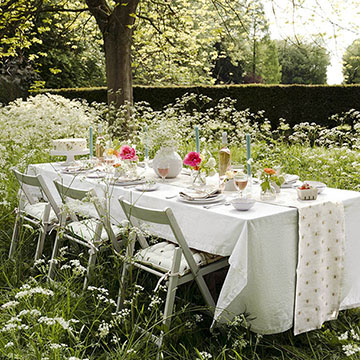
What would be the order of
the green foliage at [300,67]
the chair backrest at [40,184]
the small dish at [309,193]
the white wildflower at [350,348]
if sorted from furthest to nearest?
the green foliage at [300,67] < the chair backrest at [40,184] < the small dish at [309,193] < the white wildflower at [350,348]

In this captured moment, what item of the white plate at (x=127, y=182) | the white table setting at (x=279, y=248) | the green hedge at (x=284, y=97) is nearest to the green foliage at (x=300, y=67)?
the green hedge at (x=284, y=97)

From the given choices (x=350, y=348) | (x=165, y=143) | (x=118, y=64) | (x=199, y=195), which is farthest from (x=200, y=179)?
(x=118, y=64)

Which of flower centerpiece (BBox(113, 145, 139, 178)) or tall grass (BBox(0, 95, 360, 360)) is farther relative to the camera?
flower centerpiece (BBox(113, 145, 139, 178))

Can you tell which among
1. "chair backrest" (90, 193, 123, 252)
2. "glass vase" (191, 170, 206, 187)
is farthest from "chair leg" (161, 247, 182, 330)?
"glass vase" (191, 170, 206, 187)

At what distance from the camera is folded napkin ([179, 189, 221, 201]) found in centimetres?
330

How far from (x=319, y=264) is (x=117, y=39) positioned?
6390 millimetres

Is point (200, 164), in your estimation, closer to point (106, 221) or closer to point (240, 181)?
point (240, 181)

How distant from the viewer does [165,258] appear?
3.13 metres

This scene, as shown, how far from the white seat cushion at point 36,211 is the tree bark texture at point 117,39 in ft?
13.3

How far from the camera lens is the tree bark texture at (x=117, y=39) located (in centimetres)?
843

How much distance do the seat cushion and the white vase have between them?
90 centimetres

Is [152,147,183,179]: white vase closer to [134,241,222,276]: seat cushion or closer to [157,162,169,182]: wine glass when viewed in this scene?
[157,162,169,182]: wine glass

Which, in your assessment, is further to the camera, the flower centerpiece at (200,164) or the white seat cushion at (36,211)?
the white seat cushion at (36,211)

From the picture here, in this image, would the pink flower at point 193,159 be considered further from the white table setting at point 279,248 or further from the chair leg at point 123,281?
the chair leg at point 123,281
